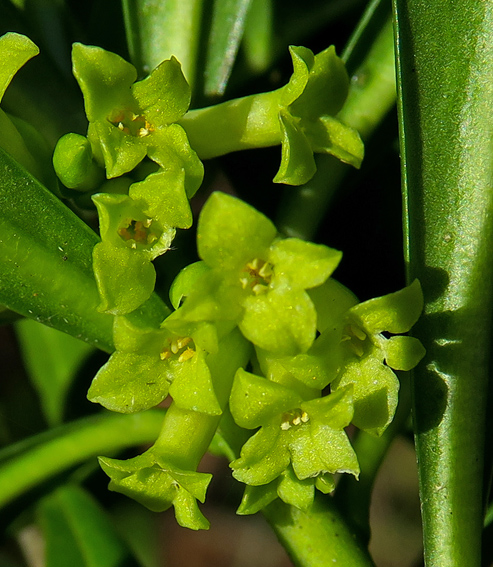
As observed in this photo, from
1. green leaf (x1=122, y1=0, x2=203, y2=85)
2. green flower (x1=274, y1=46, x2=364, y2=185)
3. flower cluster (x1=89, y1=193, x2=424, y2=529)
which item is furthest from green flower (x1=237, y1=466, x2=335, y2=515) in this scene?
green leaf (x1=122, y1=0, x2=203, y2=85)

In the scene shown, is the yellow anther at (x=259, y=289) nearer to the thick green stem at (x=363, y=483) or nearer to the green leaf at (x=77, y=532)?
the thick green stem at (x=363, y=483)

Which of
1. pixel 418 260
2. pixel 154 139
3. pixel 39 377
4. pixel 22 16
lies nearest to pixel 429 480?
pixel 418 260

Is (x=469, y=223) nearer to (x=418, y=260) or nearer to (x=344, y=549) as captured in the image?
(x=418, y=260)

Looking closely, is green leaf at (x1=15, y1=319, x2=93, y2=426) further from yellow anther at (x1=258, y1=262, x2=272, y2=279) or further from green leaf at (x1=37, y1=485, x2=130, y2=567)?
yellow anther at (x1=258, y1=262, x2=272, y2=279)

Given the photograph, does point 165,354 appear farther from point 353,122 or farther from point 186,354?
point 353,122

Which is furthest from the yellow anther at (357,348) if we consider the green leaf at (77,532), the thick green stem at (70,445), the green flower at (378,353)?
the green leaf at (77,532)
